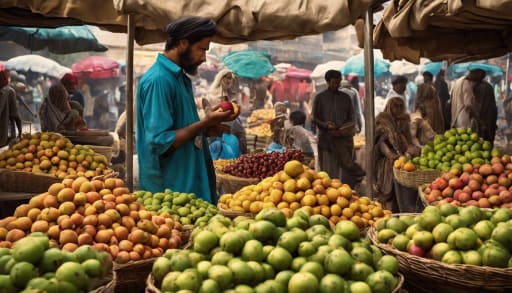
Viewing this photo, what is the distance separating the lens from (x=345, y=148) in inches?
357

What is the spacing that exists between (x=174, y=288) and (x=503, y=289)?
1216 millimetres

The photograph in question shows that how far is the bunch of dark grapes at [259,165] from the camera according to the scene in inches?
256

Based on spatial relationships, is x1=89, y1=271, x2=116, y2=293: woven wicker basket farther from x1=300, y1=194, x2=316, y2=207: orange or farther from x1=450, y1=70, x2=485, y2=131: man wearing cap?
x1=450, y1=70, x2=485, y2=131: man wearing cap

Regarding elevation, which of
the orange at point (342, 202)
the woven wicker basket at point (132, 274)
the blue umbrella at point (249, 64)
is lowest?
the woven wicker basket at point (132, 274)

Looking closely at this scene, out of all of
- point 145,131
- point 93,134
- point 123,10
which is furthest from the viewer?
point 93,134

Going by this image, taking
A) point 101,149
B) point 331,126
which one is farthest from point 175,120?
point 331,126

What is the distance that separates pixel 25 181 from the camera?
507 cm

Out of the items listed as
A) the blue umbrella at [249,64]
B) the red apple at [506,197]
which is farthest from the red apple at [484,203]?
the blue umbrella at [249,64]

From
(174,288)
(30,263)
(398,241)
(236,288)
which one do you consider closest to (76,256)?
(30,263)

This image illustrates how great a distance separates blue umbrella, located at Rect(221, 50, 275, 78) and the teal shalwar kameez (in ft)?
33.8

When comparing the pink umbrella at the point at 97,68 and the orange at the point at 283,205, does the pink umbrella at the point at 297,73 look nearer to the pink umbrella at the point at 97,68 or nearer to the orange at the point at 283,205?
the pink umbrella at the point at 97,68

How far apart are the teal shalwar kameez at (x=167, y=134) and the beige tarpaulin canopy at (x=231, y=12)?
72cm

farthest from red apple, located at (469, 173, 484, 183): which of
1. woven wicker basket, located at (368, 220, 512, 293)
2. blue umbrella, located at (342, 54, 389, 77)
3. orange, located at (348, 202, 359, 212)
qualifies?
blue umbrella, located at (342, 54, 389, 77)

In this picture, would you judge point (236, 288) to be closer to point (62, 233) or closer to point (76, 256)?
point (76, 256)
